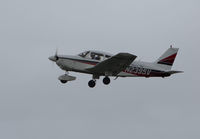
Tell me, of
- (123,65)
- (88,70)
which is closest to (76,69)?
(88,70)

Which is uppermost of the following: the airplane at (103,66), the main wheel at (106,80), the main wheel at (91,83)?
the airplane at (103,66)

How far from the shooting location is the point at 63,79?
27.2 metres

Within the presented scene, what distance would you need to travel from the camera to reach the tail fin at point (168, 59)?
28688 millimetres

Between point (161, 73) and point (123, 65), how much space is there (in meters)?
2.72

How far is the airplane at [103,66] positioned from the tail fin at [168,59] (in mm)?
579

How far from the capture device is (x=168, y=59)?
28.9 meters

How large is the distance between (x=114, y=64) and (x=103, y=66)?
2.00 feet

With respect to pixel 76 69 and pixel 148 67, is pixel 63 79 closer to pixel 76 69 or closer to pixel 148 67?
pixel 76 69

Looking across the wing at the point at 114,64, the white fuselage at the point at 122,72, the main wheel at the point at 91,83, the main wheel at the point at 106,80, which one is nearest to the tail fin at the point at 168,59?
the white fuselage at the point at 122,72

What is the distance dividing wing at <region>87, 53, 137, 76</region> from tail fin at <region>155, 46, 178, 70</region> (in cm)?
301

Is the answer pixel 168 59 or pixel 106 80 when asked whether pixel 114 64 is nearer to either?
pixel 106 80

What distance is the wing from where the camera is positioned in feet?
83.2

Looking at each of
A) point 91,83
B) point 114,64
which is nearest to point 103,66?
point 114,64

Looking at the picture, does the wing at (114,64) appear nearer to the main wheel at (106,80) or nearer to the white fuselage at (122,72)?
the main wheel at (106,80)
